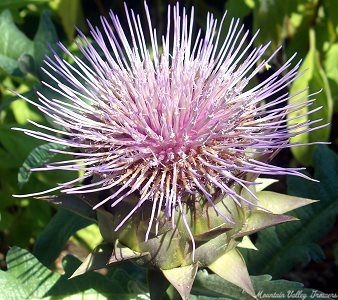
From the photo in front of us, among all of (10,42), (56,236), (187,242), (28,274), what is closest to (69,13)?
(10,42)

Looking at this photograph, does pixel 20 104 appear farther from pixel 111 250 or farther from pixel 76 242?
pixel 111 250

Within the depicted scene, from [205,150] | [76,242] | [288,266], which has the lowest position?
[288,266]

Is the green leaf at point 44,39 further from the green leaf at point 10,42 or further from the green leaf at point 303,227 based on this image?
the green leaf at point 303,227

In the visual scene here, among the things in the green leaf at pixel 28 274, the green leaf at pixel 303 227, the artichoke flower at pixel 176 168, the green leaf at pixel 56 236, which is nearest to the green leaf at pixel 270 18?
the green leaf at pixel 303 227

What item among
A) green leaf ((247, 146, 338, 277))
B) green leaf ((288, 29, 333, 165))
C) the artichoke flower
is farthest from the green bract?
green leaf ((288, 29, 333, 165))

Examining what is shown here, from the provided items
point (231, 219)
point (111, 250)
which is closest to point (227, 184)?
point (231, 219)

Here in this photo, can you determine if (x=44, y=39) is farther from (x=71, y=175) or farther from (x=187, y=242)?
(x=187, y=242)

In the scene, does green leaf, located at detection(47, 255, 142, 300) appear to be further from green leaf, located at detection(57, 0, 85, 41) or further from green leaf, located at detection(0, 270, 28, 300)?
green leaf, located at detection(57, 0, 85, 41)
